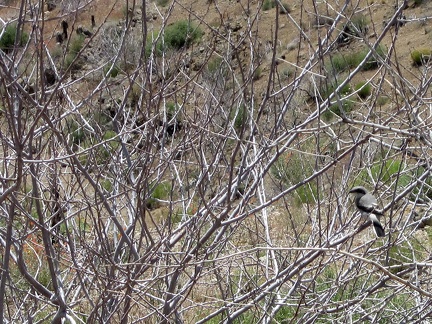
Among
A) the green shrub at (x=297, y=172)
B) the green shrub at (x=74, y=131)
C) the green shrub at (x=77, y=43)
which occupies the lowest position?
the green shrub at (x=77, y=43)

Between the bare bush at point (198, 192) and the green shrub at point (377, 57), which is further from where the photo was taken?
the bare bush at point (198, 192)

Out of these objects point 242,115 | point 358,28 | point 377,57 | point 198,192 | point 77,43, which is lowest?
point 77,43

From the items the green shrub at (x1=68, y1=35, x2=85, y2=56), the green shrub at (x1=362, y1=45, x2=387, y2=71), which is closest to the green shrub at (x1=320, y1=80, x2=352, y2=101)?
the green shrub at (x1=362, y1=45, x2=387, y2=71)

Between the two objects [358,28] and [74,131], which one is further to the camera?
[74,131]

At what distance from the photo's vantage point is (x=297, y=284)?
125 inches

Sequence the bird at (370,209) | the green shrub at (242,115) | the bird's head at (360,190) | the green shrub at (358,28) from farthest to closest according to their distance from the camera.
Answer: the bird's head at (360,190) → the bird at (370,209) → the green shrub at (242,115) → the green shrub at (358,28)

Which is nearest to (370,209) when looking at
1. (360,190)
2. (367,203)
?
(367,203)

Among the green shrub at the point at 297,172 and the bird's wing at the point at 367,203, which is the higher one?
the bird's wing at the point at 367,203

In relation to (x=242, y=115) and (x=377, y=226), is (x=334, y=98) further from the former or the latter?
(x=377, y=226)

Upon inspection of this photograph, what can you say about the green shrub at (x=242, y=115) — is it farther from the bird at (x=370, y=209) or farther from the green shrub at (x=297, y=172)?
the bird at (x=370, y=209)

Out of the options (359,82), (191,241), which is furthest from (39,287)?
(359,82)

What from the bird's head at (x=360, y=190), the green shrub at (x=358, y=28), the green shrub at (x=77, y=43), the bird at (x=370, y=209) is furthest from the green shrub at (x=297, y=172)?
the green shrub at (x=77, y=43)

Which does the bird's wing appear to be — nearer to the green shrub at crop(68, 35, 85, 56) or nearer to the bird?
the bird

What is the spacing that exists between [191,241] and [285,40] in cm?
1718
